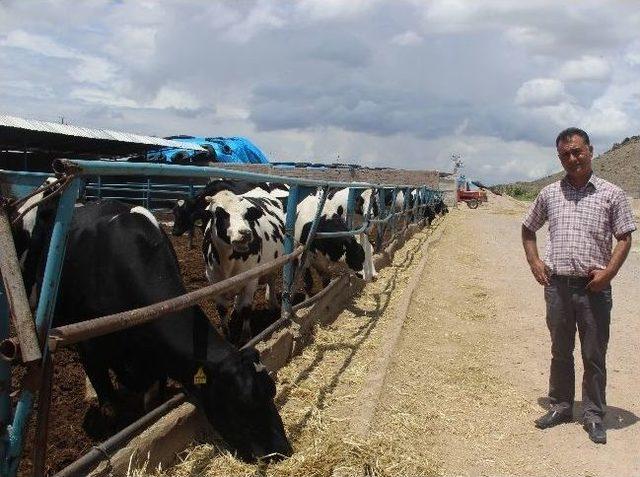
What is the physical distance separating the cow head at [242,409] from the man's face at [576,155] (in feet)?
8.16

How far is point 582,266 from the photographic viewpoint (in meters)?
4.33

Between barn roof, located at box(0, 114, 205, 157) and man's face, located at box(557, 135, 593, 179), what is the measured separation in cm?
1324

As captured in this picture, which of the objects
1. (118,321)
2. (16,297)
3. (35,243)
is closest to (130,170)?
(118,321)

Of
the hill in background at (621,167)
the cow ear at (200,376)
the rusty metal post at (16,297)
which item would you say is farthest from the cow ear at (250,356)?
the hill in background at (621,167)

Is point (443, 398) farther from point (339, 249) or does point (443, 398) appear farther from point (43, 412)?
point (43, 412)

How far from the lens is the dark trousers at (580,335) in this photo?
4.39 metres

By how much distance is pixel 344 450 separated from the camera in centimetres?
358

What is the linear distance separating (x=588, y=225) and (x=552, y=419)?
53.9 inches

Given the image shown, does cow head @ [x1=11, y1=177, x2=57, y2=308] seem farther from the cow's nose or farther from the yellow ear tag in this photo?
the cow's nose

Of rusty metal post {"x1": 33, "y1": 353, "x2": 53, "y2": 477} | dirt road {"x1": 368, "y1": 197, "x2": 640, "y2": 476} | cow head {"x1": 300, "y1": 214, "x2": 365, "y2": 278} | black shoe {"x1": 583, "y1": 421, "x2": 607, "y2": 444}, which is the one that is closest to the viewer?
rusty metal post {"x1": 33, "y1": 353, "x2": 53, "y2": 477}

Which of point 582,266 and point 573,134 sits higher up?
point 573,134

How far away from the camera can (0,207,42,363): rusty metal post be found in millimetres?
2043

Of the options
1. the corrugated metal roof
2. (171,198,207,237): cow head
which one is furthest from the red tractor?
(171,198,207,237): cow head

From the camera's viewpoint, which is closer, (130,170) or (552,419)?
(130,170)
